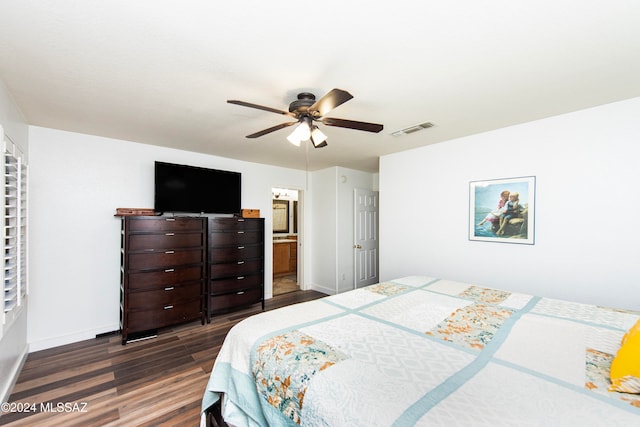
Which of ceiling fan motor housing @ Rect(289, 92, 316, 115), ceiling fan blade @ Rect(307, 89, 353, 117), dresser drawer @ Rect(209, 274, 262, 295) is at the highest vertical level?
ceiling fan motor housing @ Rect(289, 92, 316, 115)

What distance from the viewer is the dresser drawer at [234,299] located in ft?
11.8

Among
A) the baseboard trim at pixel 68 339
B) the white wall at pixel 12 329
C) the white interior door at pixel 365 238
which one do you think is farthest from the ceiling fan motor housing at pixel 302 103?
the baseboard trim at pixel 68 339

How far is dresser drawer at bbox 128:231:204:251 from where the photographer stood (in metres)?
3.00

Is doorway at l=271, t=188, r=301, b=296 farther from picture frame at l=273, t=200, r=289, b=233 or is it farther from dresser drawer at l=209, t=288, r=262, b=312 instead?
dresser drawer at l=209, t=288, r=262, b=312

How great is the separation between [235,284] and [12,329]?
2.07 m

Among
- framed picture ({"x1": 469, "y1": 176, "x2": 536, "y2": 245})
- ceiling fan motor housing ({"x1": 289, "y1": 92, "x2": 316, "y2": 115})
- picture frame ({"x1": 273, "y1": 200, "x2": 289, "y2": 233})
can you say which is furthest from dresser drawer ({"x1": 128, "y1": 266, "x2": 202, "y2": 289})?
framed picture ({"x1": 469, "y1": 176, "x2": 536, "y2": 245})

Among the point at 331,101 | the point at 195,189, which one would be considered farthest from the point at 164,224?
the point at 331,101

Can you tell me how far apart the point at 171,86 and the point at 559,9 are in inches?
91.0

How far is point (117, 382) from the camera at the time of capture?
7.45 feet

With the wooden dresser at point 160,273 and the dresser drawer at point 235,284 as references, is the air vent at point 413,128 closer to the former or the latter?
the wooden dresser at point 160,273

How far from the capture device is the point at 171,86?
1.97 meters

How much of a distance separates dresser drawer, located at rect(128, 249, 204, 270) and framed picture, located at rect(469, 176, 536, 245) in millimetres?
3350

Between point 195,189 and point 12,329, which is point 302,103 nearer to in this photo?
point 195,189

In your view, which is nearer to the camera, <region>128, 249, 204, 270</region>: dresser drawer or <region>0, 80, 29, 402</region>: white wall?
<region>0, 80, 29, 402</region>: white wall
